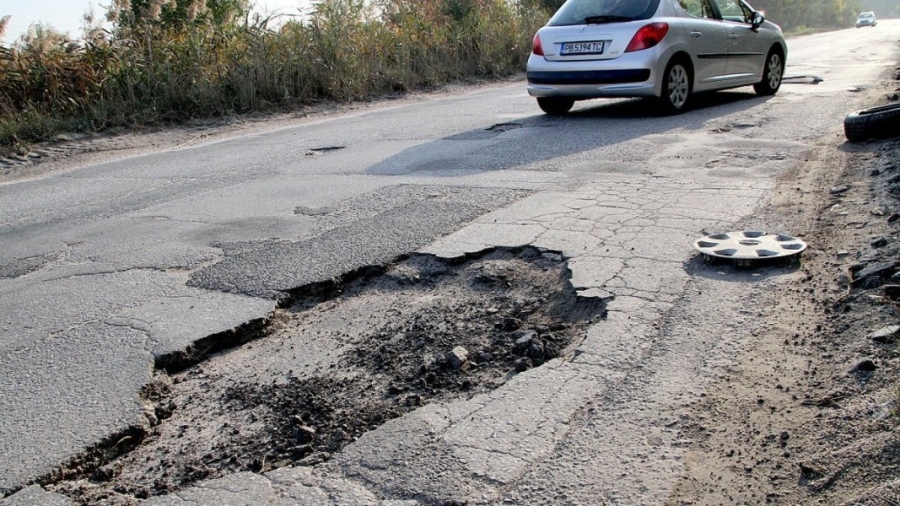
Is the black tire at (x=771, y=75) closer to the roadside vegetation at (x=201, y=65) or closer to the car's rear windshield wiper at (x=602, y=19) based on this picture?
the car's rear windshield wiper at (x=602, y=19)

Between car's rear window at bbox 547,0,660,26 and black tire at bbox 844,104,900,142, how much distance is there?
2.95 m

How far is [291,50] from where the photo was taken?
1455cm

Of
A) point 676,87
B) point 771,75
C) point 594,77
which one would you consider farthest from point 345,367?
point 771,75

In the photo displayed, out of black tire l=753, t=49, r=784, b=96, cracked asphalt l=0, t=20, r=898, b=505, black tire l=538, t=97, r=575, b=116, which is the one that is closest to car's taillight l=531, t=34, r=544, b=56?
black tire l=538, t=97, r=575, b=116

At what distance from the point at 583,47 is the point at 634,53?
62cm

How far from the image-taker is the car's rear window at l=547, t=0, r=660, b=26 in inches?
393

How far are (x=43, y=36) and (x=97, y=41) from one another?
73 centimetres

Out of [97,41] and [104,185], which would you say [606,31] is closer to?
[104,185]

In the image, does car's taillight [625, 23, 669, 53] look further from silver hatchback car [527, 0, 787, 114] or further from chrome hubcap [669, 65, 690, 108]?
chrome hubcap [669, 65, 690, 108]

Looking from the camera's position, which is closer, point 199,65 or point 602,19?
point 602,19

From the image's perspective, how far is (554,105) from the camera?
1094cm

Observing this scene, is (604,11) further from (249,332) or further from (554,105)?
(249,332)

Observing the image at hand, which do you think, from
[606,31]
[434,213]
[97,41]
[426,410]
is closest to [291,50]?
[97,41]

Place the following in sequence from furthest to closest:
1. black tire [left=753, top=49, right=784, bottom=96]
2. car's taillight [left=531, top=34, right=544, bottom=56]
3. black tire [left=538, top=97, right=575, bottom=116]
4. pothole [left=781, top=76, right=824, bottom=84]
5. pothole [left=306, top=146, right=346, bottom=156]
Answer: pothole [left=781, top=76, right=824, bottom=84] → black tire [left=753, top=49, right=784, bottom=96] → black tire [left=538, top=97, right=575, bottom=116] → car's taillight [left=531, top=34, right=544, bottom=56] → pothole [left=306, top=146, right=346, bottom=156]
